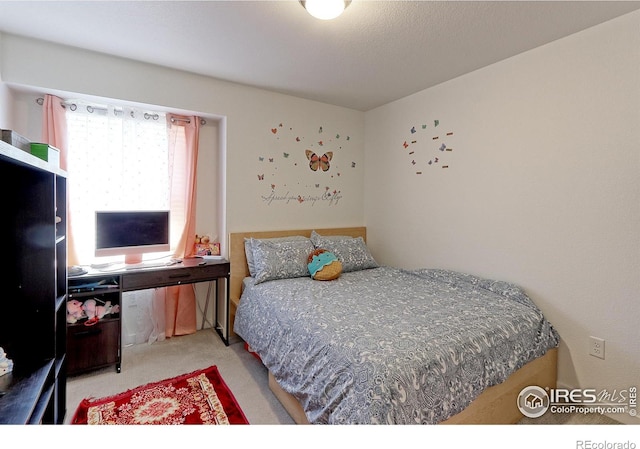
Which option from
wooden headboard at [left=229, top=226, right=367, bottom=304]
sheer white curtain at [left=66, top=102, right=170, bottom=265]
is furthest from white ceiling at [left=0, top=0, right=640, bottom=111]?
wooden headboard at [left=229, top=226, right=367, bottom=304]

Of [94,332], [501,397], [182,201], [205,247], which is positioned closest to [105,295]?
[94,332]

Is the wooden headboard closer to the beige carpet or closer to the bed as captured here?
the bed

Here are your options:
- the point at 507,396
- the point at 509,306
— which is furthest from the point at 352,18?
the point at 507,396

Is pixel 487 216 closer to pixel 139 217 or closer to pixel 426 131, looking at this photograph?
pixel 426 131

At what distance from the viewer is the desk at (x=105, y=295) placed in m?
2.21

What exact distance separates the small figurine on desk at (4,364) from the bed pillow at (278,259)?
155 cm

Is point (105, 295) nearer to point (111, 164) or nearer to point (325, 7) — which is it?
point (111, 164)

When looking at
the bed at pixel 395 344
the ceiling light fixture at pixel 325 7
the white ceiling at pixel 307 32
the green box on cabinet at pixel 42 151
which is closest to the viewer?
the bed at pixel 395 344

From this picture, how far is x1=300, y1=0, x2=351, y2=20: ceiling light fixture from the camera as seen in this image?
163cm

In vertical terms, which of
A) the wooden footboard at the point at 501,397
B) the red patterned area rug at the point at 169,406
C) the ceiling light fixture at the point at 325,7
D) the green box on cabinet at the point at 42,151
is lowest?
the red patterned area rug at the point at 169,406

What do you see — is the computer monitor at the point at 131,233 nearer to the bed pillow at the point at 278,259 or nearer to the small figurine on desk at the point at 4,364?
the bed pillow at the point at 278,259

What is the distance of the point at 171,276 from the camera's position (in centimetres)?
252

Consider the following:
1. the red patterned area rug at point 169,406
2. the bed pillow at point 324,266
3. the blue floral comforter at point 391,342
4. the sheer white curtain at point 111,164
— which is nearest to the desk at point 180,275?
the blue floral comforter at point 391,342

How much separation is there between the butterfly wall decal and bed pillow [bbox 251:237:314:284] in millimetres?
967
